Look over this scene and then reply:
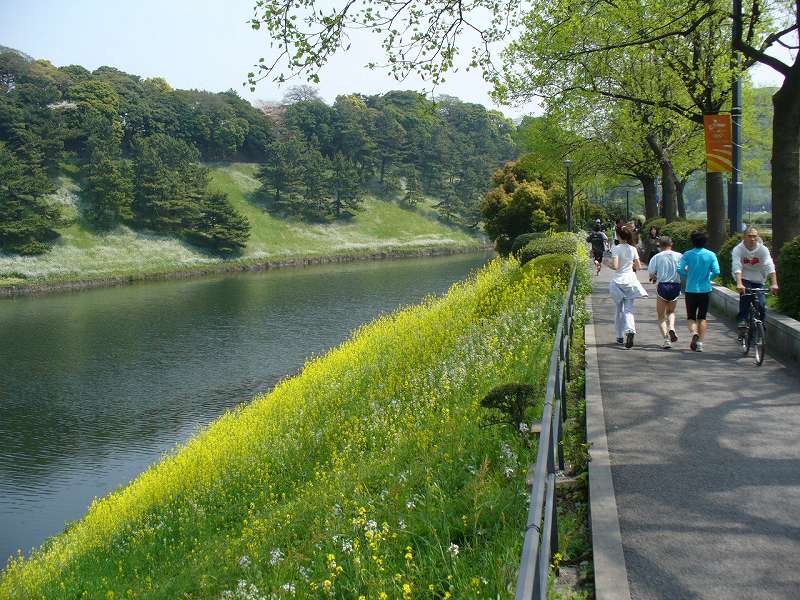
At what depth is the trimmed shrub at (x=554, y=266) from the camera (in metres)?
17.3

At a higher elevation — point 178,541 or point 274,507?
point 274,507

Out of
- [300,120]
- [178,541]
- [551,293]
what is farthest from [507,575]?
[300,120]

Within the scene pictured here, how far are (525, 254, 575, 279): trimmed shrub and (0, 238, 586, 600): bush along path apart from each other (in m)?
0.20

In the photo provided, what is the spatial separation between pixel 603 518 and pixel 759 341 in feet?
21.9

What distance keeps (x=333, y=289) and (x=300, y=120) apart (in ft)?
242

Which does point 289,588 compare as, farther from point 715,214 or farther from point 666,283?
point 715,214

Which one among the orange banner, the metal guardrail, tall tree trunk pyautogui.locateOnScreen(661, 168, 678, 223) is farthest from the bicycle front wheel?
tall tree trunk pyautogui.locateOnScreen(661, 168, 678, 223)

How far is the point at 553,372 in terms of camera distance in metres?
6.00

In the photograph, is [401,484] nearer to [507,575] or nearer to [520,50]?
[507,575]

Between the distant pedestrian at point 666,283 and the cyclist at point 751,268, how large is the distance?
1.03 m

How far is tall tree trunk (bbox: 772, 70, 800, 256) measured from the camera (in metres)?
14.1

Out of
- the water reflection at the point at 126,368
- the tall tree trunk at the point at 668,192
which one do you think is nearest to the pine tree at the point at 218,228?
the water reflection at the point at 126,368

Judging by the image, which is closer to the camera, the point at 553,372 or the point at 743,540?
the point at 743,540

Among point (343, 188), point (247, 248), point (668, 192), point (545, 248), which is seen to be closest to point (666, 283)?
point (545, 248)
